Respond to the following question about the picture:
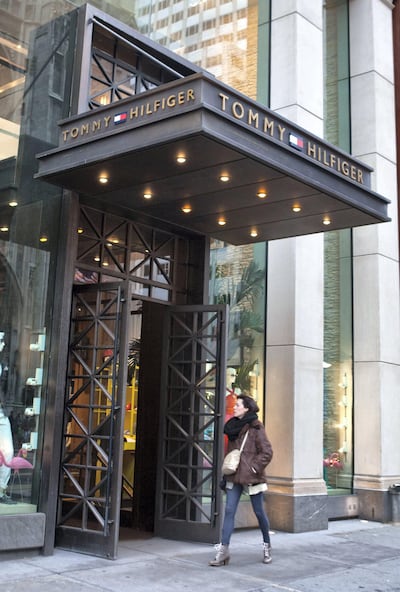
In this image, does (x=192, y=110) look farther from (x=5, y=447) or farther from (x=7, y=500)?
(x=7, y=500)

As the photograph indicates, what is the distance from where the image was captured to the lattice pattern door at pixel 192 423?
364 inches

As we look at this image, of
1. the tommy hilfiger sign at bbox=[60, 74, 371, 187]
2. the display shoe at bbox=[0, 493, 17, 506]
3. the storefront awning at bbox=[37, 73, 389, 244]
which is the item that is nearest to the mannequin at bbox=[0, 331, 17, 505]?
the display shoe at bbox=[0, 493, 17, 506]

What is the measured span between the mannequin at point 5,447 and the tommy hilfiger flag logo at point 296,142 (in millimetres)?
3938

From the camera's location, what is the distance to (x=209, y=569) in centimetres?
770

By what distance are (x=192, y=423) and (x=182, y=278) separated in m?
2.16

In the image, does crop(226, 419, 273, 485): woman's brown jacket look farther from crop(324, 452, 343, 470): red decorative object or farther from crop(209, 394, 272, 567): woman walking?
crop(324, 452, 343, 470): red decorative object

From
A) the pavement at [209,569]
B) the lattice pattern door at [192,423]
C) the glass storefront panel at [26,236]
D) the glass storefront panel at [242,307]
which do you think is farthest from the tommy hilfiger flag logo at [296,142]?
the pavement at [209,569]

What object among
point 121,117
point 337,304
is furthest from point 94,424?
point 337,304

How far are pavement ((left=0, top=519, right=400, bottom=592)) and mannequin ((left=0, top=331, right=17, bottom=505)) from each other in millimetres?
685

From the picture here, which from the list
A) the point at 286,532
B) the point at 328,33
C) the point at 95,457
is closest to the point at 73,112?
the point at 95,457

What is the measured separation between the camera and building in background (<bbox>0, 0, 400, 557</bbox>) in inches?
315

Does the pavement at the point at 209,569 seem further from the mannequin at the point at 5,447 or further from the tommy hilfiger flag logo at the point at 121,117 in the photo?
the tommy hilfiger flag logo at the point at 121,117

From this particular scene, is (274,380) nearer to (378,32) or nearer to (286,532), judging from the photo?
(286,532)

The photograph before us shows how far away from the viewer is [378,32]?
1448cm
